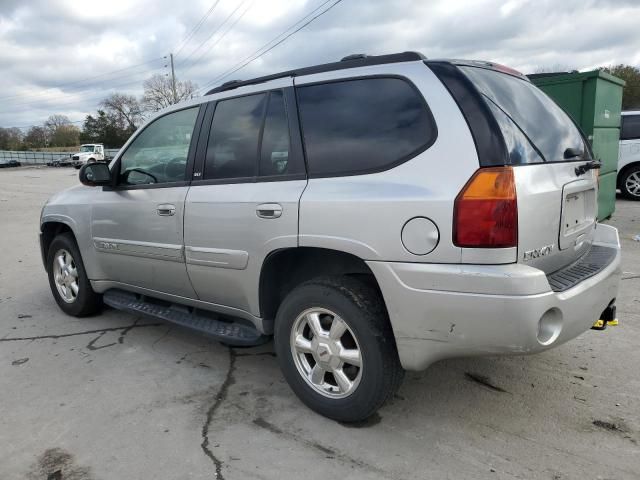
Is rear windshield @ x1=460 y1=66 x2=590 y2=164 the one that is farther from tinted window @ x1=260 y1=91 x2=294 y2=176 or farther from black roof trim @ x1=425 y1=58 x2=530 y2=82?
tinted window @ x1=260 y1=91 x2=294 y2=176

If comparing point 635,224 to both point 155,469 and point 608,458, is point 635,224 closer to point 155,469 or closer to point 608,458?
point 608,458

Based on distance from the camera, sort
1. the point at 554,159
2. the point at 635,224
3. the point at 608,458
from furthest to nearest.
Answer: the point at 635,224 < the point at 554,159 < the point at 608,458

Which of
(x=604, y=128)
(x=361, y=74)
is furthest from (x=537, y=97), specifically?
(x=604, y=128)

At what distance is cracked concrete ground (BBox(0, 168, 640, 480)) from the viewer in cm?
255

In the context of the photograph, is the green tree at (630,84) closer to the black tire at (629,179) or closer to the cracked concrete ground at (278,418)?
the black tire at (629,179)

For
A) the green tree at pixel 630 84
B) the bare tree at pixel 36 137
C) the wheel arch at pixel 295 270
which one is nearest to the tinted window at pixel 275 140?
the wheel arch at pixel 295 270

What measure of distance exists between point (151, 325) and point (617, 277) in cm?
359

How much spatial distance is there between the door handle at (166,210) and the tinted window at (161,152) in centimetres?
20

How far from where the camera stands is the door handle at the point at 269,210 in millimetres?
2926

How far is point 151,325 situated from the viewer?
15.2ft

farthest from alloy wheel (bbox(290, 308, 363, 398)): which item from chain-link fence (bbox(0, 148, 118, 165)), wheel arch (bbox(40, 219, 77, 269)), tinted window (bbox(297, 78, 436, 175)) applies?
chain-link fence (bbox(0, 148, 118, 165))

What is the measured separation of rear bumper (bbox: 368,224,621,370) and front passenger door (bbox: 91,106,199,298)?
166 centimetres

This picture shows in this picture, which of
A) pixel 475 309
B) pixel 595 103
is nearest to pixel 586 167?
pixel 475 309

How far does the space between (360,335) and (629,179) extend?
11039 mm
